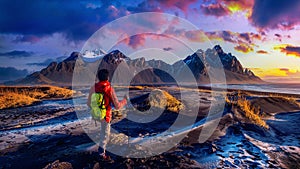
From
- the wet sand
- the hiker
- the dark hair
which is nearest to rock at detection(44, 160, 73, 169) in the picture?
the wet sand

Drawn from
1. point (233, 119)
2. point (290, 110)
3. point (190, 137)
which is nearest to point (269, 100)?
point (290, 110)

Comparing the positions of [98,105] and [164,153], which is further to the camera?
[164,153]

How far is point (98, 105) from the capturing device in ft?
22.2

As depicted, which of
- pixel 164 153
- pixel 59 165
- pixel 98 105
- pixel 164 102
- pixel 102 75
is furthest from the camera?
pixel 164 102

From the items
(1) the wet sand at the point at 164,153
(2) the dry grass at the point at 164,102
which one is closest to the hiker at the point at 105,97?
(1) the wet sand at the point at 164,153

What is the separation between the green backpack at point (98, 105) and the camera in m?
6.70

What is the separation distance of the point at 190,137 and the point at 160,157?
2683 mm

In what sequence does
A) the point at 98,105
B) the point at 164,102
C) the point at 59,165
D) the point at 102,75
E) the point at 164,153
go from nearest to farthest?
the point at 59,165 → the point at 98,105 → the point at 102,75 → the point at 164,153 → the point at 164,102

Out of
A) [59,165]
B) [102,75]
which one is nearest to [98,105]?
[102,75]

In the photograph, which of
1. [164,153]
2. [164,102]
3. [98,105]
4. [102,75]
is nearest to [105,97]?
[98,105]

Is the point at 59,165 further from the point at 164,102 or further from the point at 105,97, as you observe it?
the point at 164,102

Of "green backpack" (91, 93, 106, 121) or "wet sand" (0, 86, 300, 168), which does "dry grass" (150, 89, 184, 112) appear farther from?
"green backpack" (91, 93, 106, 121)

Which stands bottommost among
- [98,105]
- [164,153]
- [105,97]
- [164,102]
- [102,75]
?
[164,153]

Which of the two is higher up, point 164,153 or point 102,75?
point 102,75
